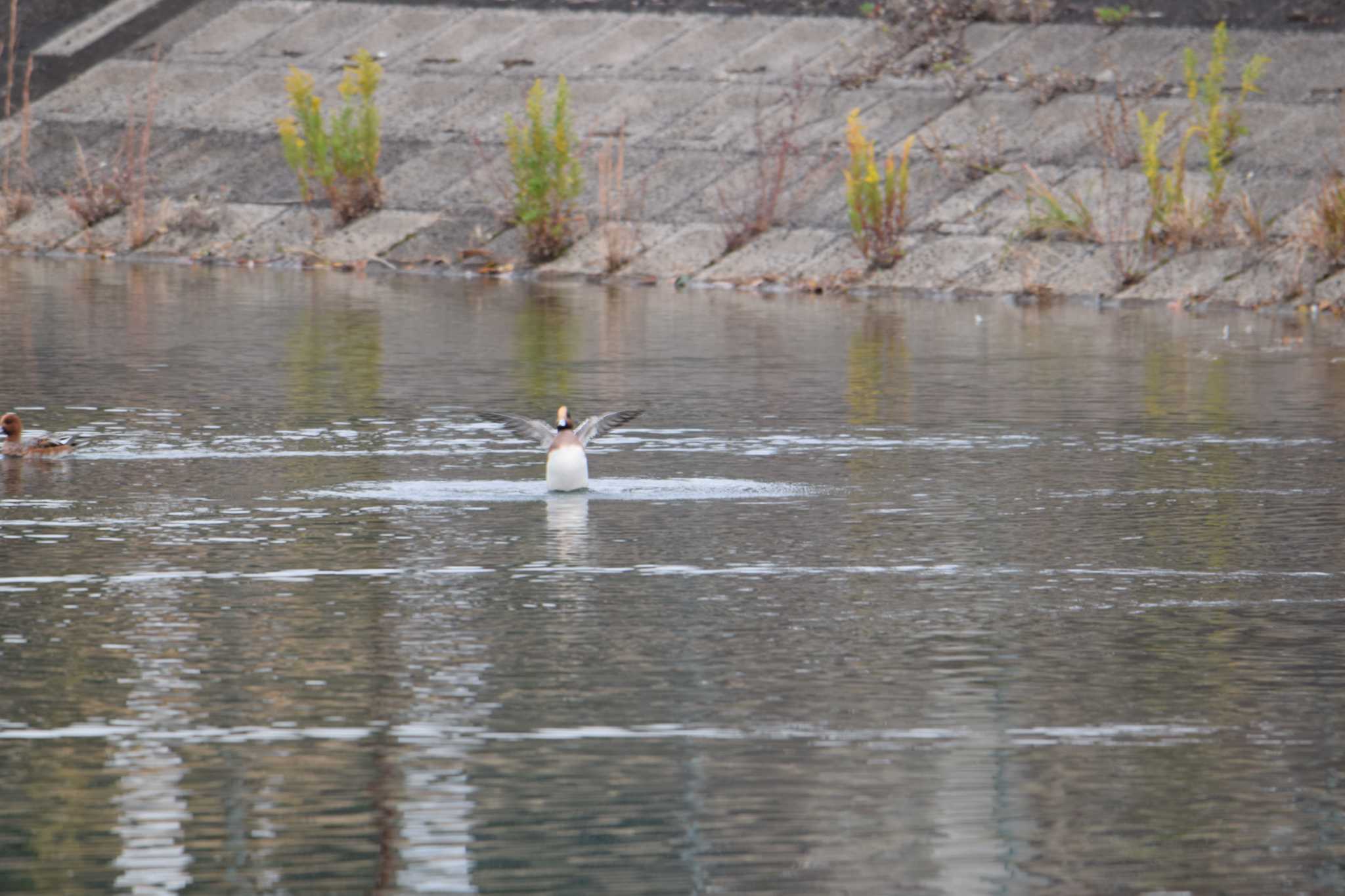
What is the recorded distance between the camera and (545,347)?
19984mm

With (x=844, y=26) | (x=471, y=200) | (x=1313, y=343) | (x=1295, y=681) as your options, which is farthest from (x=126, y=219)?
(x=1295, y=681)

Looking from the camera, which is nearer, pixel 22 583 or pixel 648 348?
pixel 22 583

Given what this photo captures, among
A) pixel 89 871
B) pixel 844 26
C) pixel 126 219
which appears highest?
pixel 844 26

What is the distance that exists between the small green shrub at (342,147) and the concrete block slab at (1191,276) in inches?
349

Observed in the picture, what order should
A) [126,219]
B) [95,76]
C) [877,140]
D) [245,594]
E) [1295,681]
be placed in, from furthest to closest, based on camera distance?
[95,76] → [126,219] → [877,140] → [245,594] → [1295,681]

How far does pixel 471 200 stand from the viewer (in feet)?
97.0

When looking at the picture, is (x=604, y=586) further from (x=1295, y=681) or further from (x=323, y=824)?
(x=323, y=824)

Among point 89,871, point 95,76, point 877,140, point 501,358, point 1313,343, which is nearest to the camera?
point 89,871

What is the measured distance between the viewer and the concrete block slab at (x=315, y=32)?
34656 millimetres

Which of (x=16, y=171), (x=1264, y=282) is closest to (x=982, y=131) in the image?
(x=1264, y=282)

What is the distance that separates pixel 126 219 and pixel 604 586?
857 inches

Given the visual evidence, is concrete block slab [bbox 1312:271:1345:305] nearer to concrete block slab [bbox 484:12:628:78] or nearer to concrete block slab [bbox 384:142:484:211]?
concrete block slab [bbox 384:142:484:211]

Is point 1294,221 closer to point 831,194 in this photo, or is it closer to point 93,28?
point 831,194

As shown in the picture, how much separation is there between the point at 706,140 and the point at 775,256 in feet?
9.98
